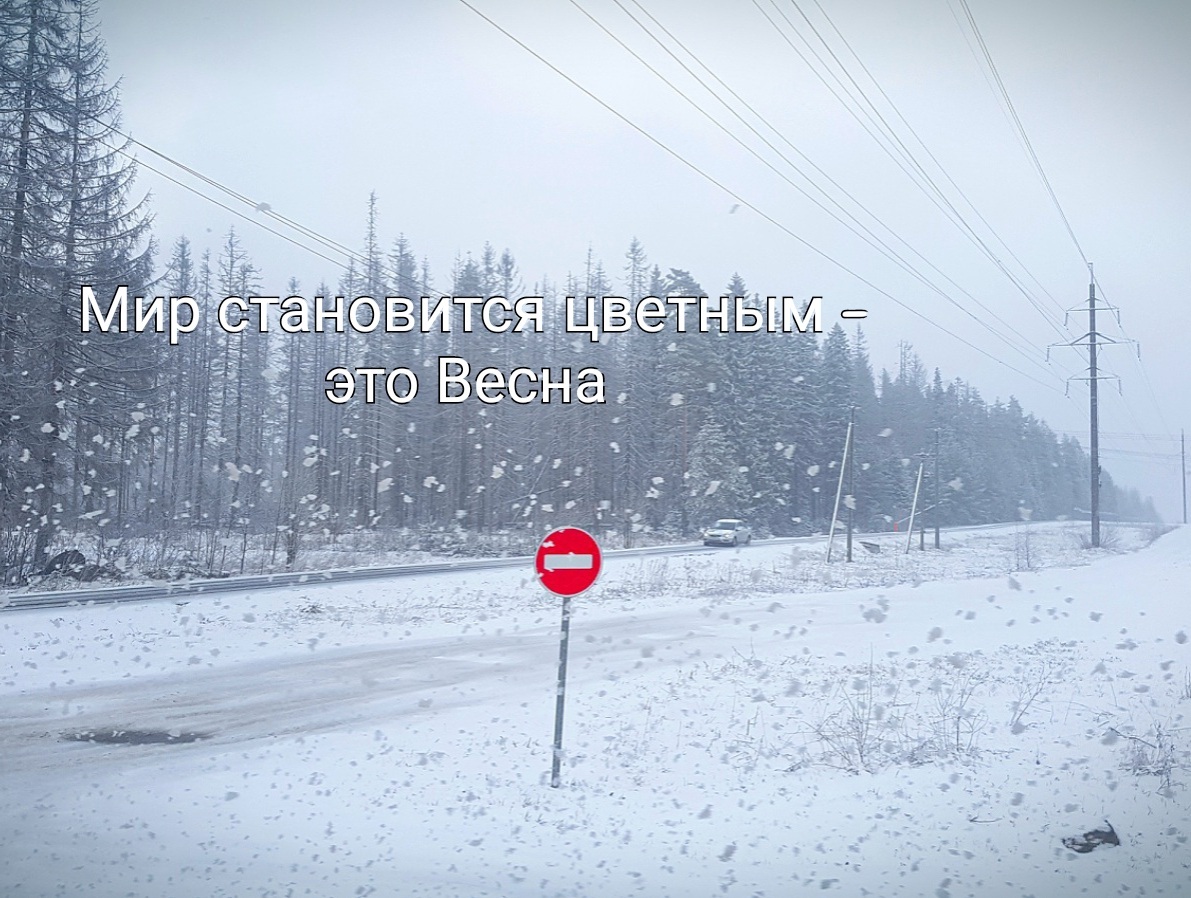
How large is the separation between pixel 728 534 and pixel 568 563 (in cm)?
3886

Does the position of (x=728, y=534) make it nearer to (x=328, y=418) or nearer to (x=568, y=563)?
(x=328, y=418)

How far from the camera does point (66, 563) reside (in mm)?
22891

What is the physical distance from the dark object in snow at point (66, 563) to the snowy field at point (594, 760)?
23.2 ft

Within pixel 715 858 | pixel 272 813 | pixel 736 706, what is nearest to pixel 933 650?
pixel 736 706

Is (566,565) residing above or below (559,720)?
above

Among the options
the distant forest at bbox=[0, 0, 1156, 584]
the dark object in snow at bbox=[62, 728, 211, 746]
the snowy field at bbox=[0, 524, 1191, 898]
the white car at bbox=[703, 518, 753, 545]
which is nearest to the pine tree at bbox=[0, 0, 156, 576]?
the distant forest at bbox=[0, 0, 1156, 584]

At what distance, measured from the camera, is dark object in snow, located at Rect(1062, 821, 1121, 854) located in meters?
5.95

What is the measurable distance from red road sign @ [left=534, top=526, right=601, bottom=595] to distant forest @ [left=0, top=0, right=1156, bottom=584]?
37.0 feet

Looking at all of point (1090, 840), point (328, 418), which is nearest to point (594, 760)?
point (1090, 840)

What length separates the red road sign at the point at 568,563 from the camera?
7.65m

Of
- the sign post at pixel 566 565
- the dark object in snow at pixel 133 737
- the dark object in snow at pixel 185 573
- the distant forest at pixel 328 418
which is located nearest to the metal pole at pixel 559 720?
the sign post at pixel 566 565

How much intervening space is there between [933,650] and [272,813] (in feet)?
35.6

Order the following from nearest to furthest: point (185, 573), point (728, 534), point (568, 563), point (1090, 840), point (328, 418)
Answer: point (1090, 840), point (568, 563), point (185, 573), point (728, 534), point (328, 418)

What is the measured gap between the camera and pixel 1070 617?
17406 millimetres
